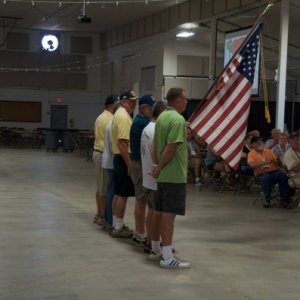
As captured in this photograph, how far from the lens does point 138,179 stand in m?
5.84

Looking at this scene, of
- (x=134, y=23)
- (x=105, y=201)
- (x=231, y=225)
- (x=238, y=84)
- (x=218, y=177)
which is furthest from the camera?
(x=134, y=23)

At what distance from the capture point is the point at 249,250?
6.06 m

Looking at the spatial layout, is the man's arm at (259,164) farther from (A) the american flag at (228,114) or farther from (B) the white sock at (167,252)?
(B) the white sock at (167,252)

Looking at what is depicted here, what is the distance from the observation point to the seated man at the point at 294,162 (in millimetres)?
8891

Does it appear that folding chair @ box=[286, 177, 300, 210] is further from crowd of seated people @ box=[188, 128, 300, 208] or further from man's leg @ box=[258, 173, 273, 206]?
man's leg @ box=[258, 173, 273, 206]

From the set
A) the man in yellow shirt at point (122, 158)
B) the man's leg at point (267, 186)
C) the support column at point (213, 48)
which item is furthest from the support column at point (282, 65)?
the man in yellow shirt at point (122, 158)

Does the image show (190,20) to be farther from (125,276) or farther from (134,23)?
(125,276)

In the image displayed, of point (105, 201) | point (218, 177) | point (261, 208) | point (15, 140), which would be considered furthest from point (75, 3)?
point (105, 201)

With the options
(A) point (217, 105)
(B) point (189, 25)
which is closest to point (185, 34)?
(B) point (189, 25)

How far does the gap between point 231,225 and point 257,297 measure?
3.21 m

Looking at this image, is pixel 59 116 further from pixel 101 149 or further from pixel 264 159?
pixel 101 149

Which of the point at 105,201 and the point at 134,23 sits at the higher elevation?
the point at 134,23


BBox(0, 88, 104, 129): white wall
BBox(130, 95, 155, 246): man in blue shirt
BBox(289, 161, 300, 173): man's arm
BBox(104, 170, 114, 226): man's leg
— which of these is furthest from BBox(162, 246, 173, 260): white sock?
BBox(0, 88, 104, 129): white wall

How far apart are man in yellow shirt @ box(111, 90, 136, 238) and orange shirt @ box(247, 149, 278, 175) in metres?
3.61
